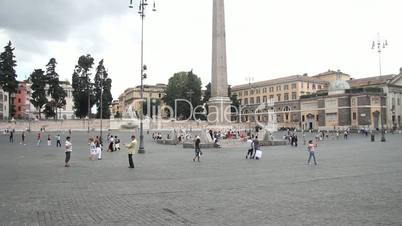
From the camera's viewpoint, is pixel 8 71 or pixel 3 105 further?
pixel 3 105

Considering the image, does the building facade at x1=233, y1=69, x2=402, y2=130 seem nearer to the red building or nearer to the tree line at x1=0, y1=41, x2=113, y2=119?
the tree line at x1=0, y1=41, x2=113, y2=119

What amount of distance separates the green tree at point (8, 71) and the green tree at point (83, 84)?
9.85 metres

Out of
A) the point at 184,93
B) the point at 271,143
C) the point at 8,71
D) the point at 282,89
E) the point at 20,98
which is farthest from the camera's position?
the point at 20,98

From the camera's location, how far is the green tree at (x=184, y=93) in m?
92.5

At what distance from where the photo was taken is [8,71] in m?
67.6

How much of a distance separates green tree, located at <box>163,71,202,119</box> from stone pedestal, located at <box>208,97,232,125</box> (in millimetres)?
52353

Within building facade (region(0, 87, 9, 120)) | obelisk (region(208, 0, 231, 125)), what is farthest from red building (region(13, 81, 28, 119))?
obelisk (region(208, 0, 231, 125))

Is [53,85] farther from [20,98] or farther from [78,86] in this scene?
[20,98]

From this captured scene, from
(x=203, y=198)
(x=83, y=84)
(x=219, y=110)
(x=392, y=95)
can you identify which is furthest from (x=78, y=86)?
(x=203, y=198)

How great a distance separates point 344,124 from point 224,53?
49.5 m

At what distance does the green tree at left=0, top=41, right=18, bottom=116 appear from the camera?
67375 millimetres

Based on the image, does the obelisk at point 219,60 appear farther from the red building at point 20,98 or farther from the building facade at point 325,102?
the red building at point 20,98

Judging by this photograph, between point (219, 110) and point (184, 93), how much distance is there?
56.8m

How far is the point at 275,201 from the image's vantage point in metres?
8.43
